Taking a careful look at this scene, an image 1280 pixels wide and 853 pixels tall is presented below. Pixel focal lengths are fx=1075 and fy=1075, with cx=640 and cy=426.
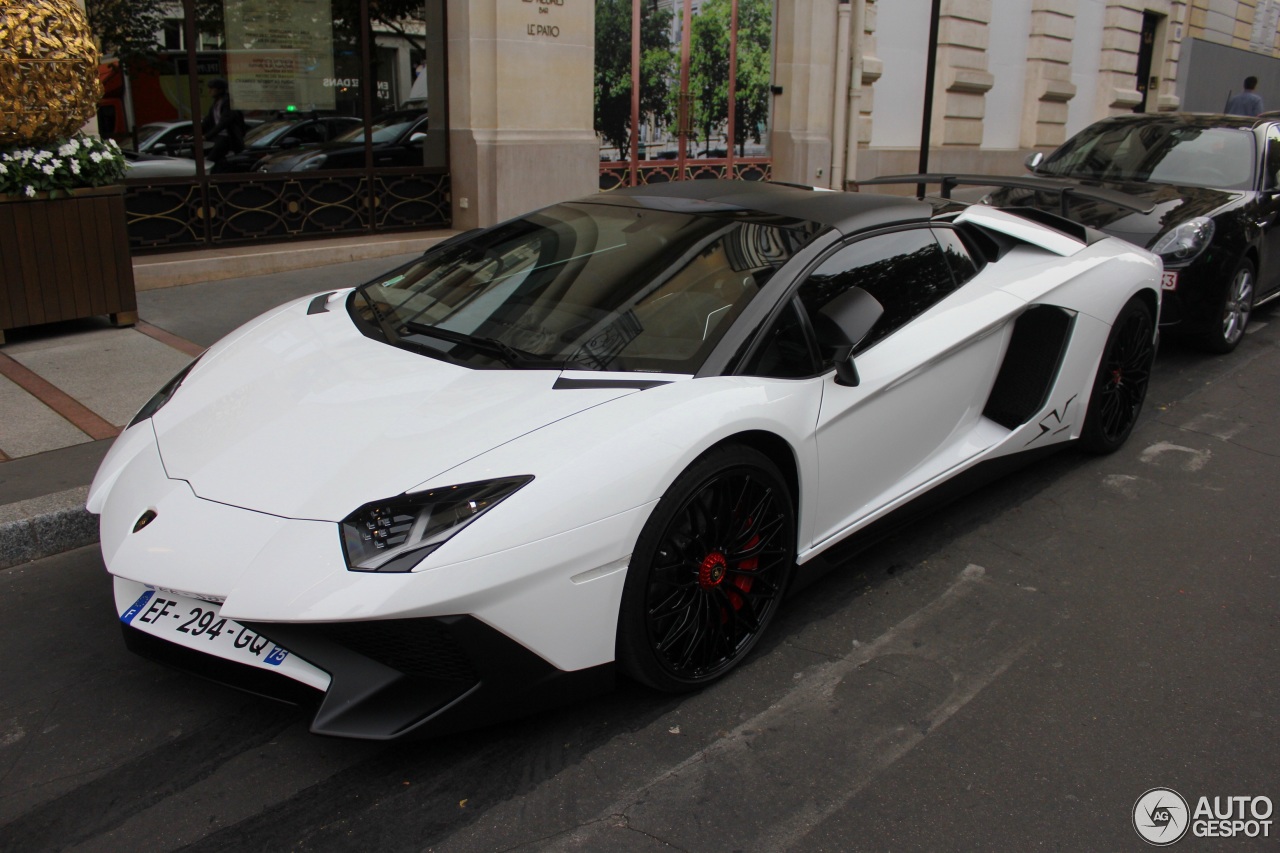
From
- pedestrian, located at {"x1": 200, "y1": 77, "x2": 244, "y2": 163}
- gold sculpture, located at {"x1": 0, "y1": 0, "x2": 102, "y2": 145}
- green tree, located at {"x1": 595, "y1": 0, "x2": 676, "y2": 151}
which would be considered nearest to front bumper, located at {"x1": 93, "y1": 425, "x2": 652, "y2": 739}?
gold sculpture, located at {"x1": 0, "y1": 0, "x2": 102, "y2": 145}

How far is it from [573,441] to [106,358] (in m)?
4.64

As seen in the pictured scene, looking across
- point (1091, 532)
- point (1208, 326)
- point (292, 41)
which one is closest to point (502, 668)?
point (1091, 532)

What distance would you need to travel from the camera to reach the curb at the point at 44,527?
4039mm

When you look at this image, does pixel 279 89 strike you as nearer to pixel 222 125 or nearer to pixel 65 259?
pixel 222 125

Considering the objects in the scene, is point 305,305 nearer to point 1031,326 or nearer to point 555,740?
point 555,740

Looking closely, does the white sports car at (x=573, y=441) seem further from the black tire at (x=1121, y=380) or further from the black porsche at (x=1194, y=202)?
the black porsche at (x=1194, y=202)

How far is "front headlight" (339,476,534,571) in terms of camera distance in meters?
2.53

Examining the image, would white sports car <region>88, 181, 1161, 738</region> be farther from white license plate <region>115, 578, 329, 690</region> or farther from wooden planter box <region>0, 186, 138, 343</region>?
wooden planter box <region>0, 186, 138, 343</region>

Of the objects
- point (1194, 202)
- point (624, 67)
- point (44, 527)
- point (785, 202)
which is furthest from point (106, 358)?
point (624, 67)

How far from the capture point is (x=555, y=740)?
9.65 feet

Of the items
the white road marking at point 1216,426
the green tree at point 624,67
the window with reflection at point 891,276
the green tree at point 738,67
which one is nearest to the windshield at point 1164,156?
the white road marking at point 1216,426

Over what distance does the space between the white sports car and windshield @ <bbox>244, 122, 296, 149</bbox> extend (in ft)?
19.5

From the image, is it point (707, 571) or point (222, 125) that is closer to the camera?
point (707, 571)

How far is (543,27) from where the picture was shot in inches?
410
